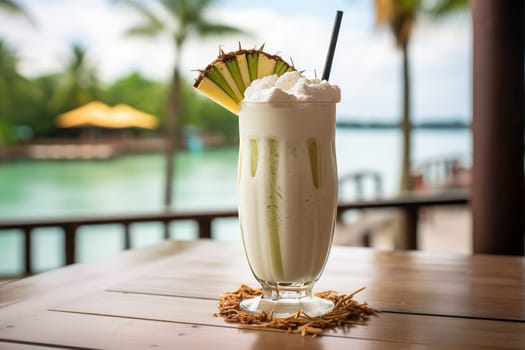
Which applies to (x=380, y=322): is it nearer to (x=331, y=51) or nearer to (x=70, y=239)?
(x=331, y=51)

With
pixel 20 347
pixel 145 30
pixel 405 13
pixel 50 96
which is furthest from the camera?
pixel 50 96

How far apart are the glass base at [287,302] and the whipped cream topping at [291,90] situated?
0.27 metres

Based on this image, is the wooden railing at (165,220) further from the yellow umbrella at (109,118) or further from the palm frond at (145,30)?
the yellow umbrella at (109,118)

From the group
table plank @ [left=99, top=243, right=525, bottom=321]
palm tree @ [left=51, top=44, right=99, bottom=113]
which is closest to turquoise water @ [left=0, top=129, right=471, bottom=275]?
palm tree @ [left=51, top=44, right=99, bottom=113]

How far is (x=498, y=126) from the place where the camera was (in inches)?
71.1

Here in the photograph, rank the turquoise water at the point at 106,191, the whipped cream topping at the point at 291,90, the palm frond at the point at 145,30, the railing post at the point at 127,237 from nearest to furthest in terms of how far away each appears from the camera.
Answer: the whipped cream topping at the point at 291,90, the railing post at the point at 127,237, the palm frond at the point at 145,30, the turquoise water at the point at 106,191

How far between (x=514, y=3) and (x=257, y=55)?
1.11 m

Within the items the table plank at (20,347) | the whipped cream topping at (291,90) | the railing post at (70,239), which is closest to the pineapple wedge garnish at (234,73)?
the whipped cream topping at (291,90)

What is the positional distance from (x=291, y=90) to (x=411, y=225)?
1.81m

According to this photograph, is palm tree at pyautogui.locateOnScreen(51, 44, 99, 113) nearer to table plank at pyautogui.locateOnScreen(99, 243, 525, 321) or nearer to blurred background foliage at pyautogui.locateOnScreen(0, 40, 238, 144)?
blurred background foliage at pyautogui.locateOnScreen(0, 40, 238, 144)

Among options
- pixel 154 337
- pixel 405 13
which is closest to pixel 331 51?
pixel 154 337

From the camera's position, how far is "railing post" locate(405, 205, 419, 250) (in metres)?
2.58

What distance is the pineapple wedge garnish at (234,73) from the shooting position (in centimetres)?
91

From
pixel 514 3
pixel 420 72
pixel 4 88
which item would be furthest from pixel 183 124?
pixel 514 3
